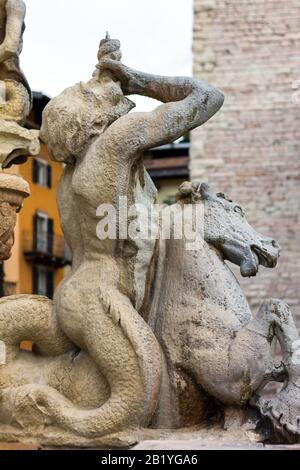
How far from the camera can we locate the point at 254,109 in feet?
54.4

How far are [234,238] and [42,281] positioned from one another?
26440 mm

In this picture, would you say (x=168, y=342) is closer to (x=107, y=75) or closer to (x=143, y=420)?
(x=143, y=420)

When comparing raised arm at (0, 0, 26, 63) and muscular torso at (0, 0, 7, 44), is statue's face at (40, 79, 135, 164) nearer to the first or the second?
raised arm at (0, 0, 26, 63)

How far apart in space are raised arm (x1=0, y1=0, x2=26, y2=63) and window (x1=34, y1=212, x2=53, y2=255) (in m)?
24.2

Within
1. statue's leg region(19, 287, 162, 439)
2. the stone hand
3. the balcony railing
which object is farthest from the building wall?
statue's leg region(19, 287, 162, 439)

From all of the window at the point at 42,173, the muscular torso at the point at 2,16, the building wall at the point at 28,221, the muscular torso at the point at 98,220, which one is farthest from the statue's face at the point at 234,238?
the window at the point at 42,173

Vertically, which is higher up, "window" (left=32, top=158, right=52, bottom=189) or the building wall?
"window" (left=32, top=158, right=52, bottom=189)

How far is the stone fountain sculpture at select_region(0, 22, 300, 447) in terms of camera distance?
12.7 feet

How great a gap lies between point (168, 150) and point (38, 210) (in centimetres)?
533

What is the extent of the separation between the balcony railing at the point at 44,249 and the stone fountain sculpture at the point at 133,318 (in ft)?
82.3

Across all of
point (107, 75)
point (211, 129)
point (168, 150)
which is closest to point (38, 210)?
point (168, 150)

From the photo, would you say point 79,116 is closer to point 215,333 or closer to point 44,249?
point 215,333

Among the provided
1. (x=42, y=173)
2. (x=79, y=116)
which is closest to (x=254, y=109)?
(x=79, y=116)

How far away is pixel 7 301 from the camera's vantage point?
4.10m
